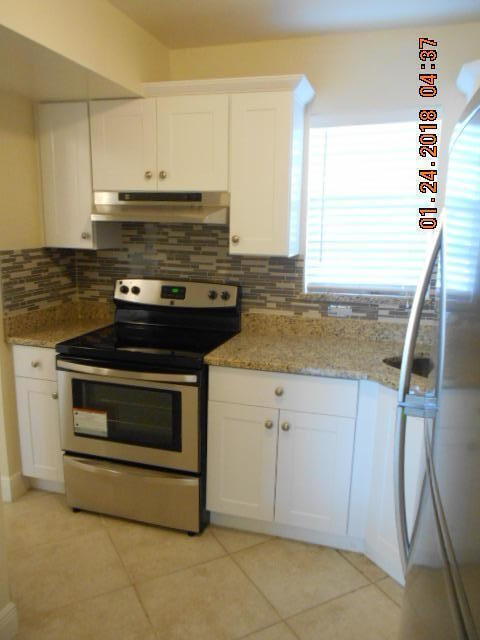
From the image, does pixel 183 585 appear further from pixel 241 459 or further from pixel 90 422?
pixel 90 422

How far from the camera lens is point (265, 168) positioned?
7.48 feet

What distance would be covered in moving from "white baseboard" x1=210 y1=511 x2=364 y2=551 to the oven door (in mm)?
367

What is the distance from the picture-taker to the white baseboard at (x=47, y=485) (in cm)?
265

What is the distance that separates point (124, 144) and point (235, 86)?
24.8 inches

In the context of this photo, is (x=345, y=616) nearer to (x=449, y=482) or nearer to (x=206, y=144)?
(x=449, y=482)

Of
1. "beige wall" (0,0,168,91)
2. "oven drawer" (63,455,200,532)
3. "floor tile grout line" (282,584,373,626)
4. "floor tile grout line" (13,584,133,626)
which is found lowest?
"floor tile grout line" (13,584,133,626)

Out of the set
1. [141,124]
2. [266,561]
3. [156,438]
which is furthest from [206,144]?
[266,561]

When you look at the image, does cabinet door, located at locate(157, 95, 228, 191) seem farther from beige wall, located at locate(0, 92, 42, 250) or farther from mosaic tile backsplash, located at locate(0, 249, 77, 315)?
mosaic tile backsplash, located at locate(0, 249, 77, 315)

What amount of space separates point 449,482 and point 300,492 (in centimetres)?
150

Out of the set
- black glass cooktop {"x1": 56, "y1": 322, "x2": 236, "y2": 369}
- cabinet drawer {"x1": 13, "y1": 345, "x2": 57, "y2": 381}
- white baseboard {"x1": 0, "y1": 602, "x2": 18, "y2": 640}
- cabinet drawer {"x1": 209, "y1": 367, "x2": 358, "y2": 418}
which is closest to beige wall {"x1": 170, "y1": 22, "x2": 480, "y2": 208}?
cabinet drawer {"x1": 209, "y1": 367, "x2": 358, "y2": 418}

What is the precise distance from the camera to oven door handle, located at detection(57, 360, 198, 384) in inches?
84.7

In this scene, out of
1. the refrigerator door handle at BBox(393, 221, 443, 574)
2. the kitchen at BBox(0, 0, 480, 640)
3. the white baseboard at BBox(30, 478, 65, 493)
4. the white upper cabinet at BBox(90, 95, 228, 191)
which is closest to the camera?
the refrigerator door handle at BBox(393, 221, 443, 574)

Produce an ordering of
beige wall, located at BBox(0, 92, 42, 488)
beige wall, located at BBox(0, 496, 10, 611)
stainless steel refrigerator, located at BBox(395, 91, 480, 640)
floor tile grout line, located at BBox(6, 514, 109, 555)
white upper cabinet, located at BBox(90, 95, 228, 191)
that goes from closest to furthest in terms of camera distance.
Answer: stainless steel refrigerator, located at BBox(395, 91, 480, 640)
beige wall, located at BBox(0, 496, 10, 611)
floor tile grout line, located at BBox(6, 514, 109, 555)
white upper cabinet, located at BBox(90, 95, 228, 191)
beige wall, located at BBox(0, 92, 42, 488)

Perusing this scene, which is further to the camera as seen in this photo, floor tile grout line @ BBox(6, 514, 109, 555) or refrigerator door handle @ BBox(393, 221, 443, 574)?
floor tile grout line @ BBox(6, 514, 109, 555)
